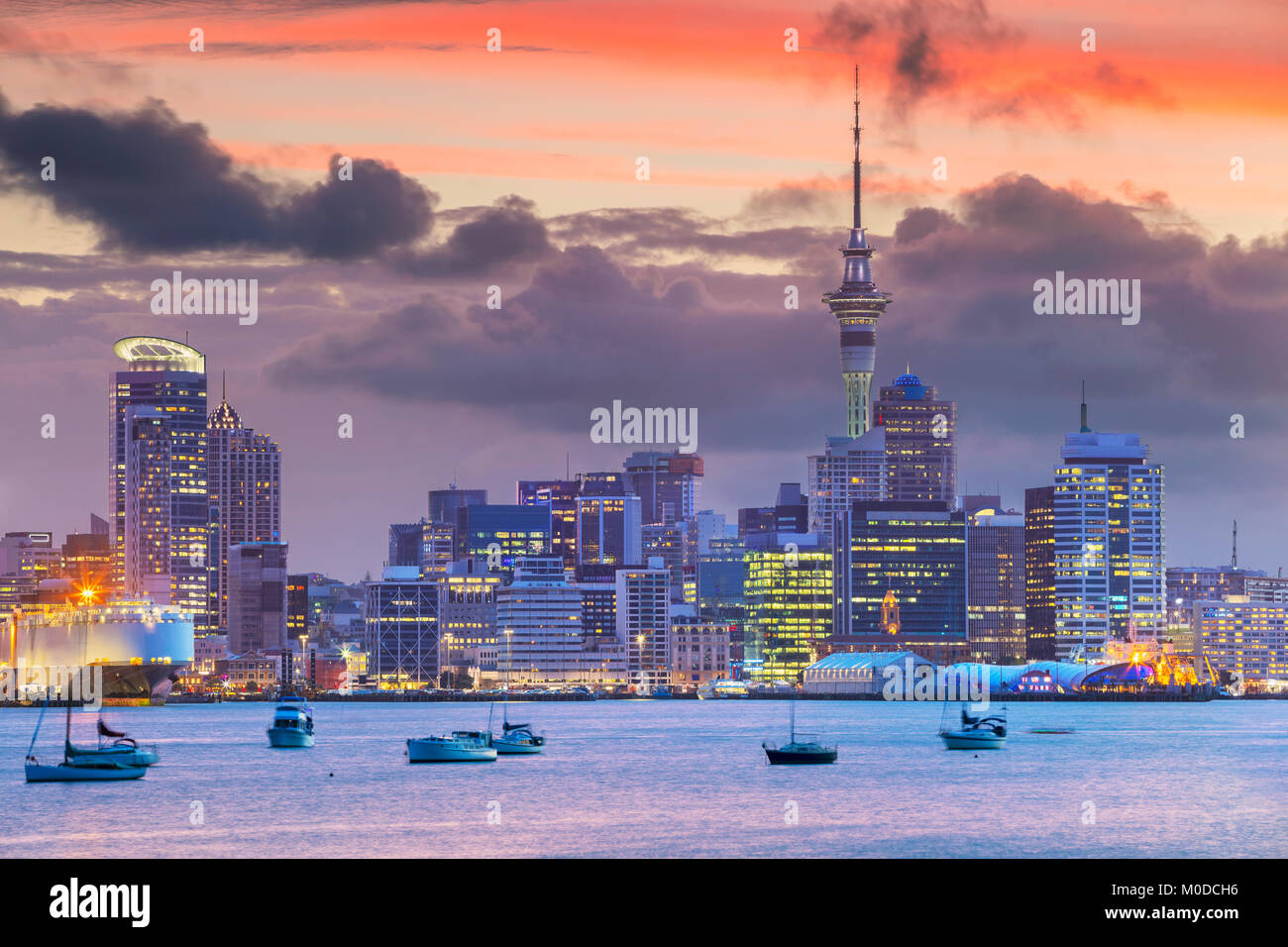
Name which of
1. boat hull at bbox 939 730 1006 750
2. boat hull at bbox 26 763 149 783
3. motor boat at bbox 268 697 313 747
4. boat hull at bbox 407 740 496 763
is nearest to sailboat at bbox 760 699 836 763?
boat hull at bbox 407 740 496 763

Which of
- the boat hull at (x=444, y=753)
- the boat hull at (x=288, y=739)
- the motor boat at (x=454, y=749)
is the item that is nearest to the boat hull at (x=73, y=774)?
the boat hull at (x=444, y=753)

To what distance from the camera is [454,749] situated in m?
114

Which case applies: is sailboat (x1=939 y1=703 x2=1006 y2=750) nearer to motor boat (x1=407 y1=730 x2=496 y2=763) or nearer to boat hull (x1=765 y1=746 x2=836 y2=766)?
boat hull (x1=765 y1=746 x2=836 y2=766)

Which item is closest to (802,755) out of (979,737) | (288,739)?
(979,737)

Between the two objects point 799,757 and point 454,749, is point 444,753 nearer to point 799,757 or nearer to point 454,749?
point 454,749

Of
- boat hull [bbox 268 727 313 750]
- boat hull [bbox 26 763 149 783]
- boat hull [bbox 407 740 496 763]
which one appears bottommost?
boat hull [bbox 268 727 313 750]

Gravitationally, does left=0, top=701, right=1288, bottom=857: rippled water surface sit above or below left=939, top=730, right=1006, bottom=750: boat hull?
above

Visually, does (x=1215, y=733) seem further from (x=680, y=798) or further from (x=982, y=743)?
(x=680, y=798)

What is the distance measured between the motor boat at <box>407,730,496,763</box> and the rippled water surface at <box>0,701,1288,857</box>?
27.2 inches

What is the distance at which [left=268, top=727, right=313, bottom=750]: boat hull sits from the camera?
445 ft

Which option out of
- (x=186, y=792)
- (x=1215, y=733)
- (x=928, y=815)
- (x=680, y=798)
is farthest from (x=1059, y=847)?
(x=1215, y=733)

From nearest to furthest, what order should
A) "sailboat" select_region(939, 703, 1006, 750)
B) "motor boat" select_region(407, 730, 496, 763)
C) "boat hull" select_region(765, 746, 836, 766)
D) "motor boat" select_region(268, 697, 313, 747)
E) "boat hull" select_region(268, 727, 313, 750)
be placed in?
"boat hull" select_region(765, 746, 836, 766)
"motor boat" select_region(407, 730, 496, 763)
"sailboat" select_region(939, 703, 1006, 750)
"boat hull" select_region(268, 727, 313, 750)
"motor boat" select_region(268, 697, 313, 747)

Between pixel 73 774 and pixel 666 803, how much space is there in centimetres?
3156
